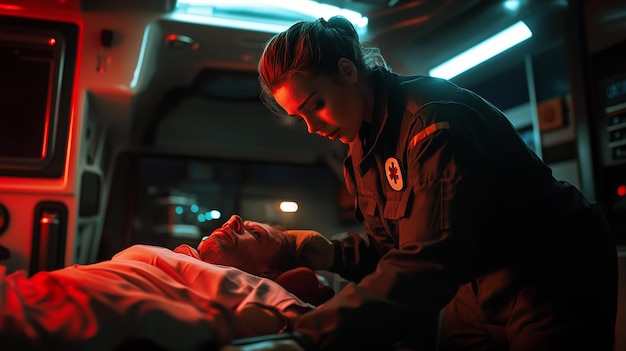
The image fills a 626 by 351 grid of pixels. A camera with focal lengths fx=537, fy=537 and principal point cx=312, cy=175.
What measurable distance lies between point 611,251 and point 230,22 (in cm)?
178

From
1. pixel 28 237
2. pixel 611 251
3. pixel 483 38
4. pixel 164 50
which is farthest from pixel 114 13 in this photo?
pixel 611 251

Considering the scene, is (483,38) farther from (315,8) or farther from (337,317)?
(337,317)

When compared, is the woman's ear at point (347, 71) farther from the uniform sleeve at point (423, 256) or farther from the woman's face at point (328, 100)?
A: the uniform sleeve at point (423, 256)

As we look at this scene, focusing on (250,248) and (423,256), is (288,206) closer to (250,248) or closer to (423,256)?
(250,248)

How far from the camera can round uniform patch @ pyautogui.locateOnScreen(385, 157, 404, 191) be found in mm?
1329

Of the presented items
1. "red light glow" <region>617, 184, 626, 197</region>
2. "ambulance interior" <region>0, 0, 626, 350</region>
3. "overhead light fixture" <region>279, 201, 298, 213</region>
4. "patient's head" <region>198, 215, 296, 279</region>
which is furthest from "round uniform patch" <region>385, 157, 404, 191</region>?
"overhead light fixture" <region>279, 201, 298, 213</region>

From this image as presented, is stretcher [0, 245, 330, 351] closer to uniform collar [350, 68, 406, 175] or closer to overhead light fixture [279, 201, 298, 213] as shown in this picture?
uniform collar [350, 68, 406, 175]

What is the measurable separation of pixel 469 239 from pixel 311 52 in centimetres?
61

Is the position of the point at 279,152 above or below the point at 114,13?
below

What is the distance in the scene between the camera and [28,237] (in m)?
2.24

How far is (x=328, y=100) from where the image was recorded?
1.40 m

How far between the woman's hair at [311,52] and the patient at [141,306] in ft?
1.76

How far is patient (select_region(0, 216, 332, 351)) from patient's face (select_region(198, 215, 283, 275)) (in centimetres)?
19

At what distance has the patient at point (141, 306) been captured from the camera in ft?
2.89
